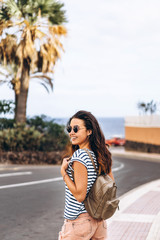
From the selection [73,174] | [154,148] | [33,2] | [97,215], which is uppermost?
[33,2]

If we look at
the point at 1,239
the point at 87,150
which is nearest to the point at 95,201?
the point at 87,150

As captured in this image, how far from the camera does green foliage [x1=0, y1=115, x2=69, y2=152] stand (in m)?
21.5

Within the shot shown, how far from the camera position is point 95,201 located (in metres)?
3.17

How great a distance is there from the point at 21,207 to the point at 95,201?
6601mm

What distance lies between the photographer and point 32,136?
22094mm

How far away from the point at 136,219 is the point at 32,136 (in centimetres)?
1481

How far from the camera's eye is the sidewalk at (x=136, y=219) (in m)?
6.59

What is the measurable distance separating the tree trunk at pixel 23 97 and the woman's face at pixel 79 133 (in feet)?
65.4

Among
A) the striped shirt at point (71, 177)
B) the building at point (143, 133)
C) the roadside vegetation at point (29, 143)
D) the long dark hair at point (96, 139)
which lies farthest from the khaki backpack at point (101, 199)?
the building at point (143, 133)

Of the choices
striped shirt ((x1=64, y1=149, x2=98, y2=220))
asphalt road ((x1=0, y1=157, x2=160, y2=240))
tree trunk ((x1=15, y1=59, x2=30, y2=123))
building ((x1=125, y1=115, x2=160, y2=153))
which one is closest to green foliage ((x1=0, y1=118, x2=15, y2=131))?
tree trunk ((x1=15, y1=59, x2=30, y2=123))

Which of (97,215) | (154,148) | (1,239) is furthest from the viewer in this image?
(154,148)

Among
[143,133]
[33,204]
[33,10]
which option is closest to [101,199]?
[33,204]

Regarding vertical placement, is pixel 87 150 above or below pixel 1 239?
above

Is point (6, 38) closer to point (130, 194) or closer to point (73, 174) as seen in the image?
point (130, 194)
